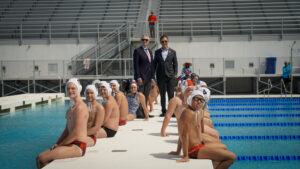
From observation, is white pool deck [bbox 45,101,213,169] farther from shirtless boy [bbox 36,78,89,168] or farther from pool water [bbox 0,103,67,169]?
pool water [bbox 0,103,67,169]

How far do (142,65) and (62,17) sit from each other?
15.1 metres

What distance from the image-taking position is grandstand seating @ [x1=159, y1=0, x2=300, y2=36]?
738 inches

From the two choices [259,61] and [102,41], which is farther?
[102,41]

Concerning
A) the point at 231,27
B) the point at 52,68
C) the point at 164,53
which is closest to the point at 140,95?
the point at 164,53

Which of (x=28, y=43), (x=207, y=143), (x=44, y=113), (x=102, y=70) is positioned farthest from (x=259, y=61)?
(x=207, y=143)

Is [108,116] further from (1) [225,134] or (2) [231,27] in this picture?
(2) [231,27]

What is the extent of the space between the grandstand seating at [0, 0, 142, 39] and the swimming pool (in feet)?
36.2

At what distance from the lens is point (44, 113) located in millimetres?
10641

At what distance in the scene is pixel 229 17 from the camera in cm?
2008

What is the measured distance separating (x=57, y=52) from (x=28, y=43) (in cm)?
163

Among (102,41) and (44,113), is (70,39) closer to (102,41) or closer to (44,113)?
(102,41)

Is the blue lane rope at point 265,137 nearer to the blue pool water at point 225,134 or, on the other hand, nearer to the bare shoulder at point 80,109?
the blue pool water at point 225,134

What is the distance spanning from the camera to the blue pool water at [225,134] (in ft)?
15.3

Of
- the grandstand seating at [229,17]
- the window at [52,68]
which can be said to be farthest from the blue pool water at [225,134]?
the grandstand seating at [229,17]
